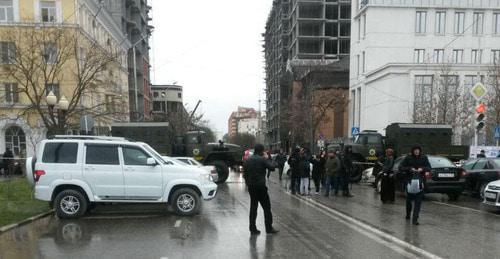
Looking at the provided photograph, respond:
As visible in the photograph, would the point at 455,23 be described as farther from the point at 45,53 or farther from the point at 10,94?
the point at 10,94

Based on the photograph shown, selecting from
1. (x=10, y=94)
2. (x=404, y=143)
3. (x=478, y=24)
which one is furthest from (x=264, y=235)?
(x=478, y=24)

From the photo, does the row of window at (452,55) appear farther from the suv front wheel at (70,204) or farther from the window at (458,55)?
the suv front wheel at (70,204)

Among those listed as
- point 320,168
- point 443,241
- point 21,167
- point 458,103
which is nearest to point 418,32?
point 458,103

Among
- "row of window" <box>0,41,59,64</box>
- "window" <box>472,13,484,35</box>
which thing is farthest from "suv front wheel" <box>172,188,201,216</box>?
"window" <box>472,13,484,35</box>

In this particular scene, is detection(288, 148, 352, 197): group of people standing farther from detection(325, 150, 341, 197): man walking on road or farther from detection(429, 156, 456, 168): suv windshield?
detection(429, 156, 456, 168): suv windshield

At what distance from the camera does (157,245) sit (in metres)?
7.65

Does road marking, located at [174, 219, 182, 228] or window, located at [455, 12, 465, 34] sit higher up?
window, located at [455, 12, 465, 34]

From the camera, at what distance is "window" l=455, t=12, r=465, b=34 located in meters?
52.5

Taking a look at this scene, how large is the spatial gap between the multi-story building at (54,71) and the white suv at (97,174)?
7828 mm

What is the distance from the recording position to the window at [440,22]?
2058 inches

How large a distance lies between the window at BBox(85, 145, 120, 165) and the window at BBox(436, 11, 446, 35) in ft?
168

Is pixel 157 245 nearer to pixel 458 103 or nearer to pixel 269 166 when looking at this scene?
pixel 269 166

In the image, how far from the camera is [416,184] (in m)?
9.65

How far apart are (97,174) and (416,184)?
24.7 feet
